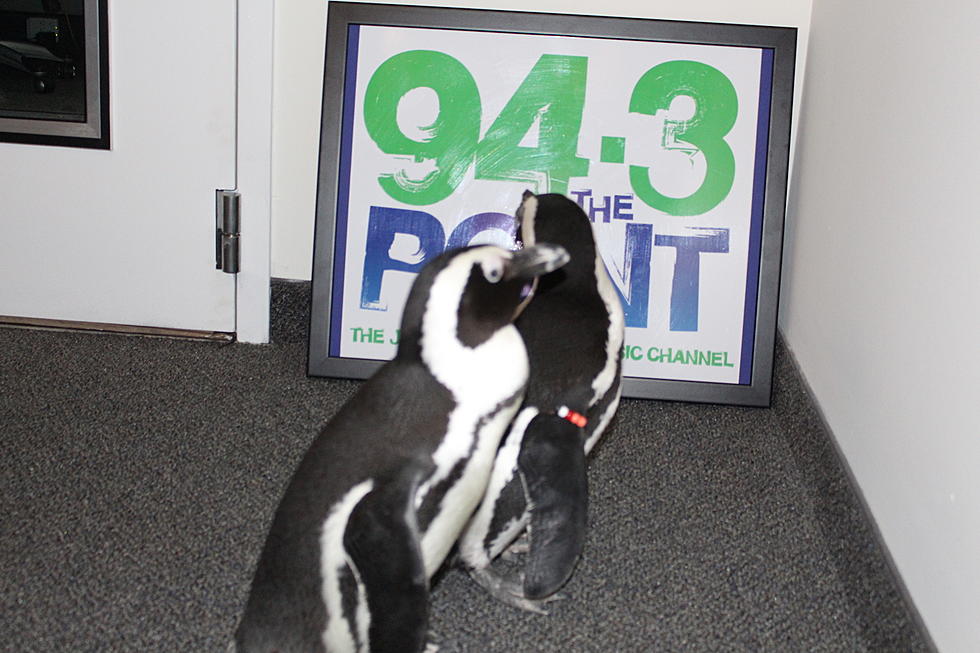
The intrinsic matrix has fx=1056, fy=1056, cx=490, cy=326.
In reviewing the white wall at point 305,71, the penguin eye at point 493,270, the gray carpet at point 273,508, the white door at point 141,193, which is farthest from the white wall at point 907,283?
the white door at point 141,193

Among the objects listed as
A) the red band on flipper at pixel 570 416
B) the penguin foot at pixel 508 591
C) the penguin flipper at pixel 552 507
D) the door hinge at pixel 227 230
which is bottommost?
the penguin foot at pixel 508 591

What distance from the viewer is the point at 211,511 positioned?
56.0 inches

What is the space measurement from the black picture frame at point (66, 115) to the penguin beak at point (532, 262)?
4.30 feet

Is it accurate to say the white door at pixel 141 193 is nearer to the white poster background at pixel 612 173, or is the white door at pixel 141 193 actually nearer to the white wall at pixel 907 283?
the white poster background at pixel 612 173

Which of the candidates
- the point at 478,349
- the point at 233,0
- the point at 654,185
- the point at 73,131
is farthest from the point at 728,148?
the point at 73,131

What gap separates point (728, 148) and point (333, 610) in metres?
1.25

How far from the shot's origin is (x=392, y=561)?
0.90 metres

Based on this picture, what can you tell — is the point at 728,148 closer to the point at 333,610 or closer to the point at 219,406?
the point at 219,406

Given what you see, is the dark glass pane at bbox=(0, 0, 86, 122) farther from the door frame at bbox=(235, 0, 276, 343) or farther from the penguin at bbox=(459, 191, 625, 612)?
the penguin at bbox=(459, 191, 625, 612)

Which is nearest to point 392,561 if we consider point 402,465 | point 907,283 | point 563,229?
point 402,465

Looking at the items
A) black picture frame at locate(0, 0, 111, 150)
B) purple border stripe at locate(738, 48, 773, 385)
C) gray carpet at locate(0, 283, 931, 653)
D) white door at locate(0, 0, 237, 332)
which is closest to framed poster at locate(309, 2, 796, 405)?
purple border stripe at locate(738, 48, 773, 385)

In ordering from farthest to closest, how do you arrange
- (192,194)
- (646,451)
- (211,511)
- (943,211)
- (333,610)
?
(192,194) → (646,451) → (211,511) → (943,211) → (333,610)

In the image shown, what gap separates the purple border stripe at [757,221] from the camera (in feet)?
6.20

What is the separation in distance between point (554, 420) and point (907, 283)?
1.44 ft
